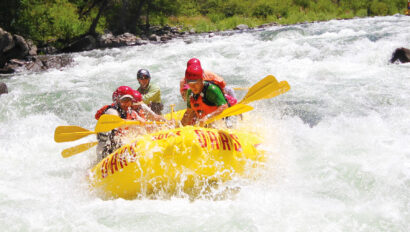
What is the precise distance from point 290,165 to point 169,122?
52.4 inches

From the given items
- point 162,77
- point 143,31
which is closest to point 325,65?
point 162,77

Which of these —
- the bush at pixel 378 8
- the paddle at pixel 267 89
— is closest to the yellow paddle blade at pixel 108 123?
Result: the paddle at pixel 267 89

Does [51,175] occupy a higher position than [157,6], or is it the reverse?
[157,6]

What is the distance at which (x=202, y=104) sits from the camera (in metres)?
3.60

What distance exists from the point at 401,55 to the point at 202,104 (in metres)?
5.91

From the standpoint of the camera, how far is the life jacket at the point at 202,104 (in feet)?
11.7

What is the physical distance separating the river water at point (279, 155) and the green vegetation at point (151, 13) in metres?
7.23

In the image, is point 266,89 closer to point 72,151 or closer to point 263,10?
point 72,151

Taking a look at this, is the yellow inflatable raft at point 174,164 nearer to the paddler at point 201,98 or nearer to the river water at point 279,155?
the river water at point 279,155

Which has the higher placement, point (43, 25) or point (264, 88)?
point (43, 25)

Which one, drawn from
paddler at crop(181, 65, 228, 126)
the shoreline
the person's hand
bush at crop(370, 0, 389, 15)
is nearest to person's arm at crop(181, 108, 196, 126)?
paddler at crop(181, 65, 228, 126)

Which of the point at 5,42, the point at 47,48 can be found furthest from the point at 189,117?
the point at 47,48

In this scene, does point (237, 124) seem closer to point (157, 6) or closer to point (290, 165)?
point (290, 165)

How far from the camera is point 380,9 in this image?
25.1m
